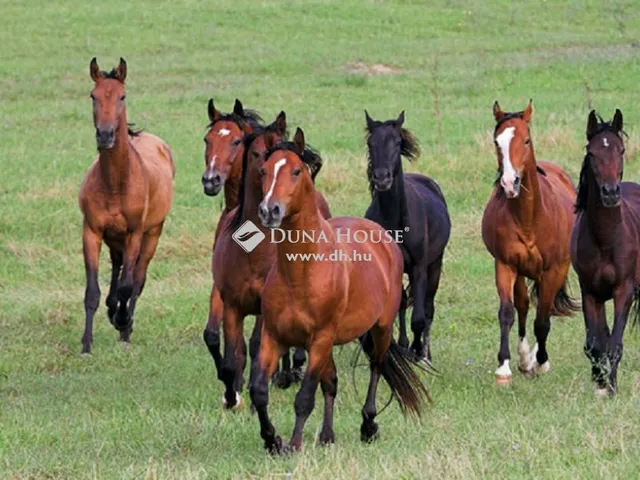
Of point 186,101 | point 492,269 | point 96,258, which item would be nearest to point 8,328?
point 96,258

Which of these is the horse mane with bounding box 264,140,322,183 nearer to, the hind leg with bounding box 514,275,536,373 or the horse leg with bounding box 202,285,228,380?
the horse leg with bounding box 202,285,228,380

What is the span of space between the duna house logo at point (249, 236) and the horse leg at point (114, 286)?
142 inches

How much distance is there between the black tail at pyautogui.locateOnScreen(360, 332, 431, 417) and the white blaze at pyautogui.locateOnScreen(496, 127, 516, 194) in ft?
5.80

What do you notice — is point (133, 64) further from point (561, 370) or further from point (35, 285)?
point (561, 370)

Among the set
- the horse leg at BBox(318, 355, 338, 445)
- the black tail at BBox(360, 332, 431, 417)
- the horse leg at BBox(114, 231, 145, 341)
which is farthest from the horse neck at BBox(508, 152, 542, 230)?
the horse leg at BBox(114, 231, 145, 341)

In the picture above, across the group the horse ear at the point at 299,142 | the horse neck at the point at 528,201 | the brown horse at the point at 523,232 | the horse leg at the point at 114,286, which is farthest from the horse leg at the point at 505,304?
the horse leg at the point at 114,286

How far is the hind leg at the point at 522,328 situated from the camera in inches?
397

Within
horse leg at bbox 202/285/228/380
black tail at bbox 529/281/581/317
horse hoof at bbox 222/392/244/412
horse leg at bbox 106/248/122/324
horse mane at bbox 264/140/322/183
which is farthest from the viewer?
horse leg at bbox 106/248/122/324

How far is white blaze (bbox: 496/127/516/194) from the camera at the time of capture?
9.27 m

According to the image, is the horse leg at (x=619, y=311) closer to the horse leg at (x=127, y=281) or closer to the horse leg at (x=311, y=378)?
the horse leg at (x=311, y=378)

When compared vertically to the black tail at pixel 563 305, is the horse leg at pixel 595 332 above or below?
above

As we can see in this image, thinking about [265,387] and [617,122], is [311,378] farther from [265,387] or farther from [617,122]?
[617,122]

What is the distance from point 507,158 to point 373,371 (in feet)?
7.21

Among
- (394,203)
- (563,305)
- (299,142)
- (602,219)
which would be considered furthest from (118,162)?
(299,142)
